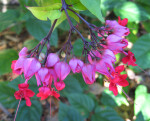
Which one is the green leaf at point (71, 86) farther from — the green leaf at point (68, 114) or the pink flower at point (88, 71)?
the pink flower at point (88, 71)

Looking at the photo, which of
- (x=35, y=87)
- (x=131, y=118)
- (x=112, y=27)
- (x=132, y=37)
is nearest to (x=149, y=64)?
(x=132, y=37)

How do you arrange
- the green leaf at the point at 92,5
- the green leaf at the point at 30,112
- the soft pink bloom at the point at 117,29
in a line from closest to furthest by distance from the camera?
the green leaf at the point at 92,5, the soft pink bloom at the point at 117,29, the green leaf at the point at 30,112

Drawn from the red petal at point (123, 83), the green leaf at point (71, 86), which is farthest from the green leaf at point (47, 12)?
the green leaf at point (71, 86)

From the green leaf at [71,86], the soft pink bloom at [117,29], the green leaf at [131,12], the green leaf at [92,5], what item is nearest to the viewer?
the green leaf at [92,5]

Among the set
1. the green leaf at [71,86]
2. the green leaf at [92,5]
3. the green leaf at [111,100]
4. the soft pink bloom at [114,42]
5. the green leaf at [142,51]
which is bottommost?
the green leaf at [111,100]

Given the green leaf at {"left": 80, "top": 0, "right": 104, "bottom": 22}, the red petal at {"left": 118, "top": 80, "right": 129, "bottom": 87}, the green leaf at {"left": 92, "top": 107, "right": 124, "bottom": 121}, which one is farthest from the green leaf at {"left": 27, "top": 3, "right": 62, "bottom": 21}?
the green leaf at {"left": 92, "top": 107, "right": 124, "bottom": 121}

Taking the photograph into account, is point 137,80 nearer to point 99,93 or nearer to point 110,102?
point 99,93

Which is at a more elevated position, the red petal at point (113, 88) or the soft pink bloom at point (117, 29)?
the soft pink bloom at point (117, 29)

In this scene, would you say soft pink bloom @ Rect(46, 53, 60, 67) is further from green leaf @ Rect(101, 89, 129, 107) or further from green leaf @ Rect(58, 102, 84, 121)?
green leaf @ Rect(101, 89, 129, 107)
